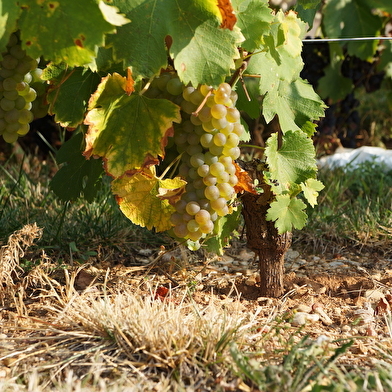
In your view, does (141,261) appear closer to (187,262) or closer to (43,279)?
(187,262)

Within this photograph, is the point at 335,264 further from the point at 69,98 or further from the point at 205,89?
the point at 69,98

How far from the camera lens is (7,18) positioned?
155 centimetres

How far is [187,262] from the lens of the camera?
99.7 inches

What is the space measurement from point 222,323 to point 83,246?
109 cm

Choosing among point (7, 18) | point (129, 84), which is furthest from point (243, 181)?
point (7, 18)

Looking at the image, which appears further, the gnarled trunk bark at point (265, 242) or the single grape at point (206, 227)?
the gnarled trunk bark at point (265, 242)

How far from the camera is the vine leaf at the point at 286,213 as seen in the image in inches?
79.0

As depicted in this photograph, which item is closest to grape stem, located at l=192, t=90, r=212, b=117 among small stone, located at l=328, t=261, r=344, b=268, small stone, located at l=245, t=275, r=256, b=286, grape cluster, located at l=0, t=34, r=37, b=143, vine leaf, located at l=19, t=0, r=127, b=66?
vine leaf, located at l=19, t=0, r=127, b=66

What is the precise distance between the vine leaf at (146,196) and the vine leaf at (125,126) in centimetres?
10

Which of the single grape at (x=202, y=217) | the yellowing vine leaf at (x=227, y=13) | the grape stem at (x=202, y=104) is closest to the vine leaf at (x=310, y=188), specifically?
the single grape at (x=202, y=217)

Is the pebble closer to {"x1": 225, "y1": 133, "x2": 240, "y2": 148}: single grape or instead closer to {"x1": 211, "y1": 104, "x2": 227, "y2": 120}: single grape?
{"x1": 225, "y1": 133, "x2": 240, "y2": 148}: single grape

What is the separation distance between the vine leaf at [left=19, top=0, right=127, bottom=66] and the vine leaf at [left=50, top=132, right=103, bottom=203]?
69 centimetres

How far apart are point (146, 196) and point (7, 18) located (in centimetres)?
68

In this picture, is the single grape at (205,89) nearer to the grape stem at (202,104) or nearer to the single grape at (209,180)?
the grape stem at (202,104)
